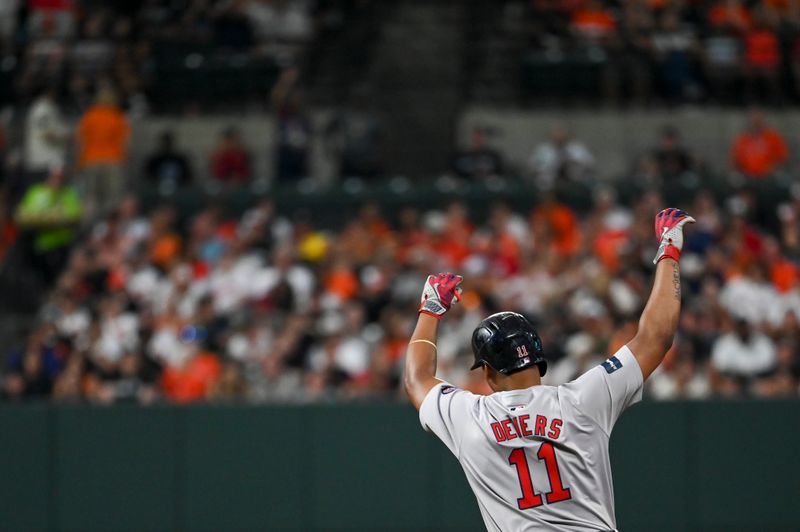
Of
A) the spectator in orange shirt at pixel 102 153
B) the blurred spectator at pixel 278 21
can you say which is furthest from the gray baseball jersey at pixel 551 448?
the blurred spectator at pixel 278 21

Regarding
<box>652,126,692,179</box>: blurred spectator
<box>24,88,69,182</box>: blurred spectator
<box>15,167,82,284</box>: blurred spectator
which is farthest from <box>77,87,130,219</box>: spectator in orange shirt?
<box>652,126,692,179</box>: blurred spectator

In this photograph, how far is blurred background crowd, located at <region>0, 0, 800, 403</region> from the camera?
1355 centimetres

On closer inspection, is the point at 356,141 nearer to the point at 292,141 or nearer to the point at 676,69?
the point at 292,141

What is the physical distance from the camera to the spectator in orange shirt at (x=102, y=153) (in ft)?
57.2

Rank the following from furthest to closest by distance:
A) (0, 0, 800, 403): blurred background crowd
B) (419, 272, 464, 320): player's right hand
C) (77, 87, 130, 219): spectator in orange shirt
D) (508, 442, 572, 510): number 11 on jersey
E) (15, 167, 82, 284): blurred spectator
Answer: (77, 87, 130, 219): spectator in orange shirt < (15, 167, 82, 284): blurred spectator < (0, 0, 800, 403): blurred background crowd < (419, 272, 464, 320): player's right hand < (508, 442, 572, 510): number 11 on jersey

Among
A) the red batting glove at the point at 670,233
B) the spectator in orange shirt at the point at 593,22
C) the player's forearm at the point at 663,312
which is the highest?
the spectator in orange shirt at the point at 593,22

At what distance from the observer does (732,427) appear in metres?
12.3

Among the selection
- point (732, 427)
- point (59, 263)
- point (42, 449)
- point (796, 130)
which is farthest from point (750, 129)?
point (42, 449)

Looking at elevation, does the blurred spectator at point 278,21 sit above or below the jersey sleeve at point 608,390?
above

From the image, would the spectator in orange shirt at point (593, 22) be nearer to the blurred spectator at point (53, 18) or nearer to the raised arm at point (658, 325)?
the blurred spectator at point (53, 18)

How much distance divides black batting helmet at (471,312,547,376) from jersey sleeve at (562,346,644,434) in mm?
203

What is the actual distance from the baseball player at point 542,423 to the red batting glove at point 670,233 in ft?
0.21

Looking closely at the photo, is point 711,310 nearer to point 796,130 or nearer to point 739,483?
point 739,483

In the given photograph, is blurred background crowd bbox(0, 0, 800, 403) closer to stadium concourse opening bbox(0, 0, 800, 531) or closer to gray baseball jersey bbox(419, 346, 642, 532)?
stadium concourse opening bbox(0, 0, 800, 531)
